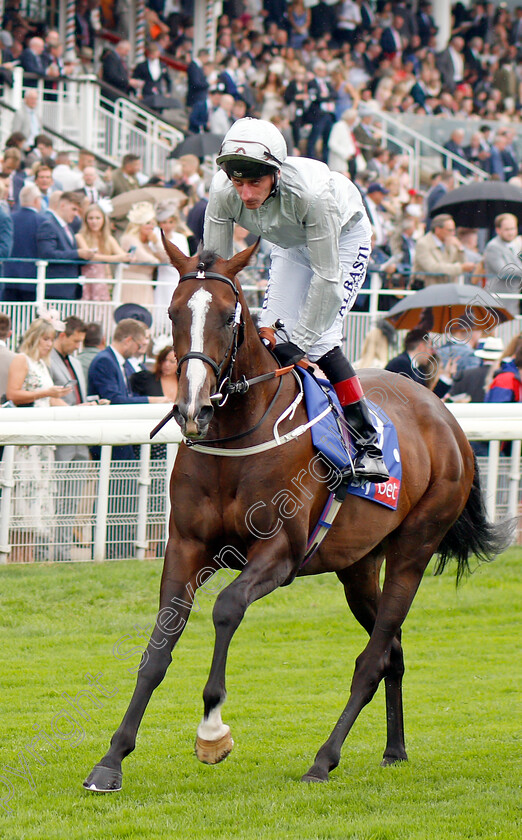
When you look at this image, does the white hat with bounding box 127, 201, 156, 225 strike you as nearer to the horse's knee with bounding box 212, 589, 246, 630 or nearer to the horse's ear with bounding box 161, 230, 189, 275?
the horse's ear with bounding box 161, 230, 189, 275

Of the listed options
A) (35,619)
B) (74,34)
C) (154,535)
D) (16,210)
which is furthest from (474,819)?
(74,34)

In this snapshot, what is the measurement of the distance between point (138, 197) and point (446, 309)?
3.46 meters

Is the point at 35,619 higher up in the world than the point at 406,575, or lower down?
lower down

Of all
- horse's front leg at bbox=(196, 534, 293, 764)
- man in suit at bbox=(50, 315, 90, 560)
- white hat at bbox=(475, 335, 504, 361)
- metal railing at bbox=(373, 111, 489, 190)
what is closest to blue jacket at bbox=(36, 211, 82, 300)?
man in suit at bbox=(50, 315, 90, 560)

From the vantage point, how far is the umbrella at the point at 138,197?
12172 millimetres

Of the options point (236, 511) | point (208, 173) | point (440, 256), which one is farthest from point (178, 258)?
point (208, 173)

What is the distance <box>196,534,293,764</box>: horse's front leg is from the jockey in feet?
2.75

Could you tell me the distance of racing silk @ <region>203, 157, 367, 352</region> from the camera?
185 inches

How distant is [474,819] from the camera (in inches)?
167

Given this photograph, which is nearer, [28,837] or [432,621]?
[28,837]

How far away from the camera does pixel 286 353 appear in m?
4.89

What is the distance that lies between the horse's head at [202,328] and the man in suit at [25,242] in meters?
5.68

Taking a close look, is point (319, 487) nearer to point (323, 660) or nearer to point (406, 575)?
point (406, 575)

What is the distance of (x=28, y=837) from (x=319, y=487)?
1772 mm
